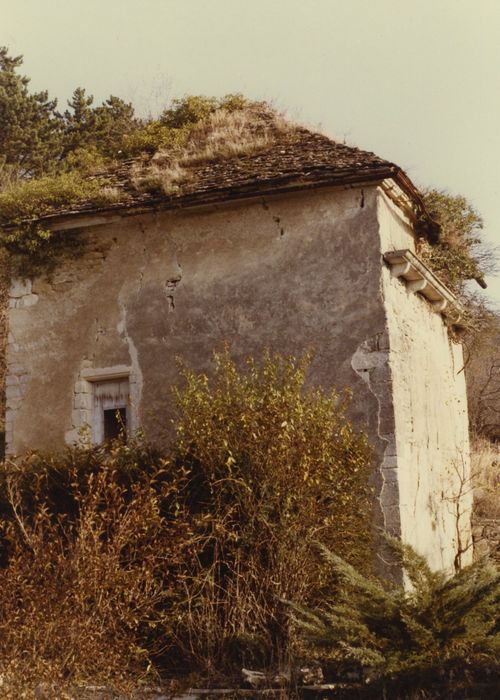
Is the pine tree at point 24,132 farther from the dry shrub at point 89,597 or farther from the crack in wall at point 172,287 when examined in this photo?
the dry shrub at point 89,597

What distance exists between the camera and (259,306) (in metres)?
10.8

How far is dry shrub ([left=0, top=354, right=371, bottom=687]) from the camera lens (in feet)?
23.5

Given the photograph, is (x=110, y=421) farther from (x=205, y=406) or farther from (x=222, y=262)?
(x=205, y=406)

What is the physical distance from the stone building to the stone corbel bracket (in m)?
0.03

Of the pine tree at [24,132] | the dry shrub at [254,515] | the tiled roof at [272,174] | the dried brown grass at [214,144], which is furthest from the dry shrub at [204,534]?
the pine tree at [24,132]

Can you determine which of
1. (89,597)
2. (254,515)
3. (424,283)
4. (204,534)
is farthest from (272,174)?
(89,597)

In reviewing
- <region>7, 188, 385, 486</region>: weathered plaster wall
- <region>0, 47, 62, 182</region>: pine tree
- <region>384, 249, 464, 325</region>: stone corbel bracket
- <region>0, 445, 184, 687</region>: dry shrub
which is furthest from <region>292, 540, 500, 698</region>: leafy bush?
<region>0, 47, 62, 182</region>: pine tree

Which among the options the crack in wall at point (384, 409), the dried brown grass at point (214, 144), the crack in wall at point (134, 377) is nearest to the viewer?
the crack in wall at point (384, 409)

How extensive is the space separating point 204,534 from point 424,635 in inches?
91.6

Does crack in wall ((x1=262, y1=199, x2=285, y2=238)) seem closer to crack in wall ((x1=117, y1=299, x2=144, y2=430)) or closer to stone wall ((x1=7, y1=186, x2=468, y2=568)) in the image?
stone wall ((x1=7, y1=186, x2=468, y2=568))

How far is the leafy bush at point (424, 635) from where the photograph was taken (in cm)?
642

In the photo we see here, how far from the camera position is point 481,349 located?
52.5ft

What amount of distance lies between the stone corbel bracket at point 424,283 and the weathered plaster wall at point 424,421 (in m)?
0.11

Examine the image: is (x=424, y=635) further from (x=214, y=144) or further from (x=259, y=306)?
(x=214, y=144)
